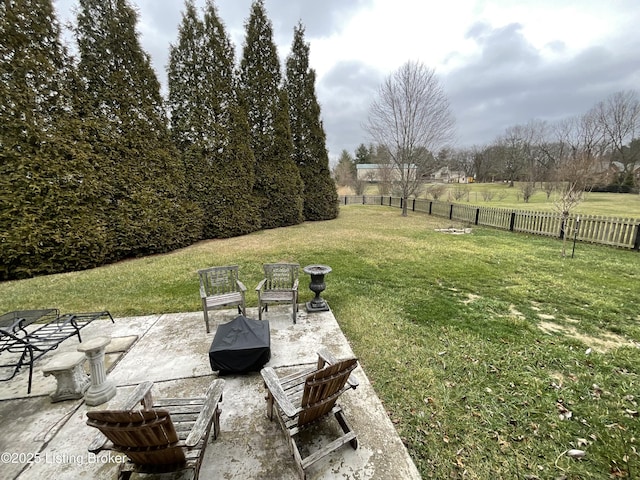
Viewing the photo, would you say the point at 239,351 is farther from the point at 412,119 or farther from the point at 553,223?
the point at 412,119

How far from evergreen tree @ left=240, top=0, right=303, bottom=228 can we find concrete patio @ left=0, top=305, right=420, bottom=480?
975cm

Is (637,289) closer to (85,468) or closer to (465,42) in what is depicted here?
(85,468)

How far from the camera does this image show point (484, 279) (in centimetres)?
619

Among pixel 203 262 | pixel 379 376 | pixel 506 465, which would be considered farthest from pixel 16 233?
pixel 506 465

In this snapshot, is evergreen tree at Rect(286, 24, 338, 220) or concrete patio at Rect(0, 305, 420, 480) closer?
concrete patio at Rect(0, 305, 420, 480)

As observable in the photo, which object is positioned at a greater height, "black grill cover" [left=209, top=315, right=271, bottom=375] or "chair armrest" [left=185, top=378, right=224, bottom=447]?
"chair armrest" [left=185, top=378, right=224, bottom=447]

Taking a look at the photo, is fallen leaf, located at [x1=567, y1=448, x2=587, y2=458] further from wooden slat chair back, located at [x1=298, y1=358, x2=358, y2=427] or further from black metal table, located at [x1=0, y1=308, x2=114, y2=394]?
black metal table, located at [x1=0, y1=308, x2=114, y2=394]

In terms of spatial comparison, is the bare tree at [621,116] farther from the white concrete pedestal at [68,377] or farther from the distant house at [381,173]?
the white concrete pedestal at [68,377]

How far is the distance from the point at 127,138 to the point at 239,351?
8.35 meters

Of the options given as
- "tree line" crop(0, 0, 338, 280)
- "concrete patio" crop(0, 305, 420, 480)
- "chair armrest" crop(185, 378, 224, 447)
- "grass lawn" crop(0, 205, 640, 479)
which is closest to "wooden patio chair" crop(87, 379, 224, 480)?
"chair armrest" crop(185, 378, 224, 447)

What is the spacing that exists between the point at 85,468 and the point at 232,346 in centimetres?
135

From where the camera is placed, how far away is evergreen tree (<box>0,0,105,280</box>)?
20.2 ft

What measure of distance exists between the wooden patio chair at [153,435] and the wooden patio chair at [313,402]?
0.55 meters

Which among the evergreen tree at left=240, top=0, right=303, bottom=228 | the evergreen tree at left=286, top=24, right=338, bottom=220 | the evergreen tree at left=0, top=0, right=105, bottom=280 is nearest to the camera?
the evergreen tree at left=0, top=0, right=105, bottom=280
